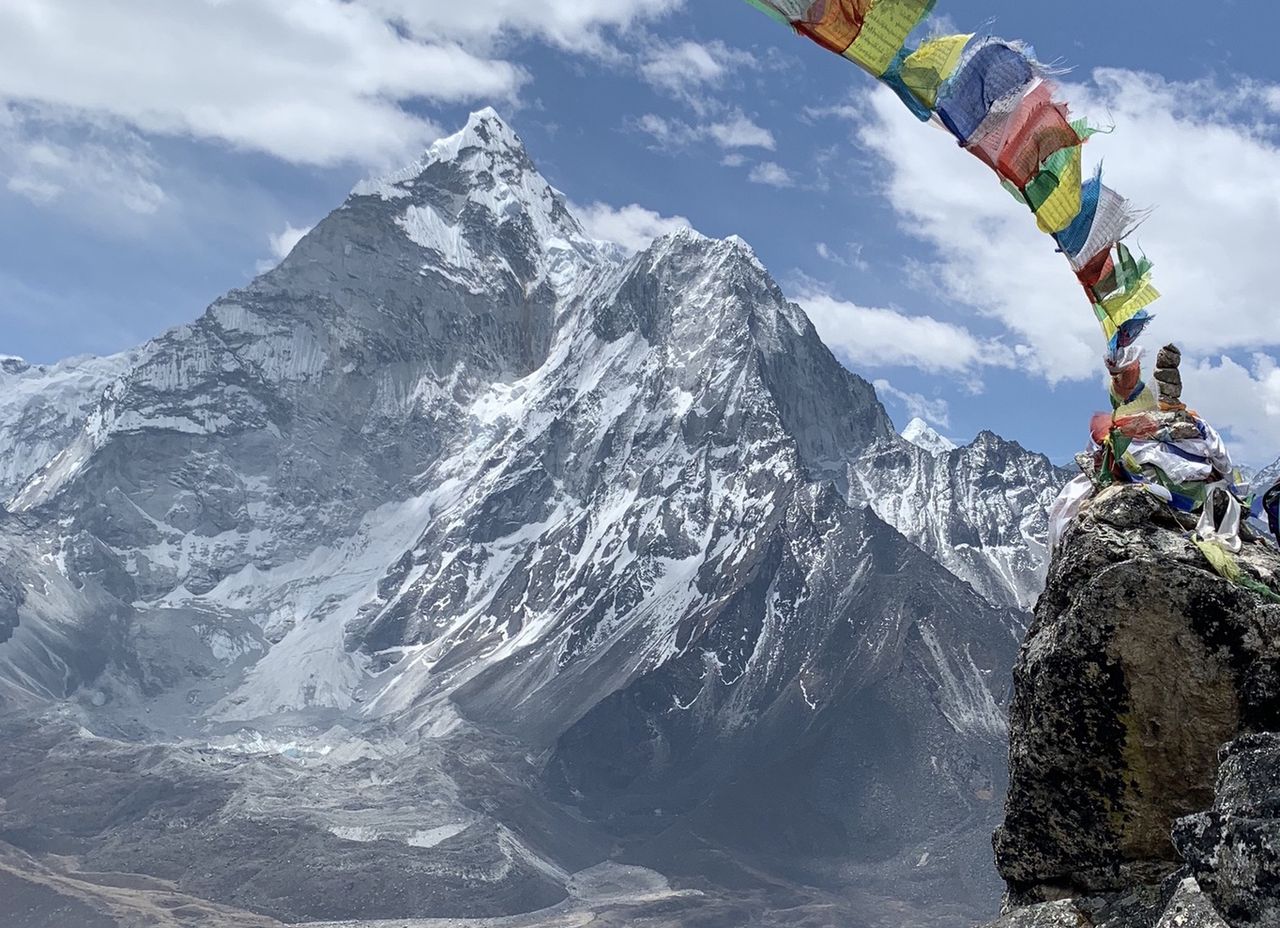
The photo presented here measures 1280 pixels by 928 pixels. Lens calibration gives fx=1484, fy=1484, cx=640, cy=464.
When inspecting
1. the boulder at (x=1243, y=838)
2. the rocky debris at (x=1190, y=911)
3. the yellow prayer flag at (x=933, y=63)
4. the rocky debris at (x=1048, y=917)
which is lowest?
the rocky debris at (x=1048, y=917)

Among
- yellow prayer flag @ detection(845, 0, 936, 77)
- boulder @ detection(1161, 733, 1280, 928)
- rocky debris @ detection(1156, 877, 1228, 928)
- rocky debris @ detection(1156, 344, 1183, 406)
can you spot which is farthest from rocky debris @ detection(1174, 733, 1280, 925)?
yellow prayer flag @ detection(845, 0, 936, 77)

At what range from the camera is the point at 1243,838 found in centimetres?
1160

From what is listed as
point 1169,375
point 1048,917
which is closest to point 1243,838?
point 1048,917

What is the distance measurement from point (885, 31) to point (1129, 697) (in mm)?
6879

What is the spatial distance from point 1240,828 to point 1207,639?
2.70 metres

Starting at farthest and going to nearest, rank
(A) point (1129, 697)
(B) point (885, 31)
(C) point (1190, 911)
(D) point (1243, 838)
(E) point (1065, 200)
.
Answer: (E) point (1065, 200) → (B) point (885, 31) → (A) point (1129, 697) → (C) point (1190, 911) → (D) point (1243, 838)

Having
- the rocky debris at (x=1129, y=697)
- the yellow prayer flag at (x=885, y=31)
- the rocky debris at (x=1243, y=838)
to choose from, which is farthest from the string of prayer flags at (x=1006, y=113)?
the rocky debris at (x=1243, y=838)

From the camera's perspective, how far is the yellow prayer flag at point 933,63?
15164 millimetres

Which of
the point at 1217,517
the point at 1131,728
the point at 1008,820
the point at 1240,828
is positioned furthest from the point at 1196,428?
the point at 1240,828

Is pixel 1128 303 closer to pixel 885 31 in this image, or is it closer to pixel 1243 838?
pixel 885 31

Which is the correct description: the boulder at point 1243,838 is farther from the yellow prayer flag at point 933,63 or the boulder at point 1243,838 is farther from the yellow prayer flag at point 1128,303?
the yellow prayer flag at point 933,63

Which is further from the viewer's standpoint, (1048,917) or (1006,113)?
(1006,113)

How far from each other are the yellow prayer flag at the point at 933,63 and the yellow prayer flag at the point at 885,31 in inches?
12.1

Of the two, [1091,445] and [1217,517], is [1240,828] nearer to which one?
[1217,517]
